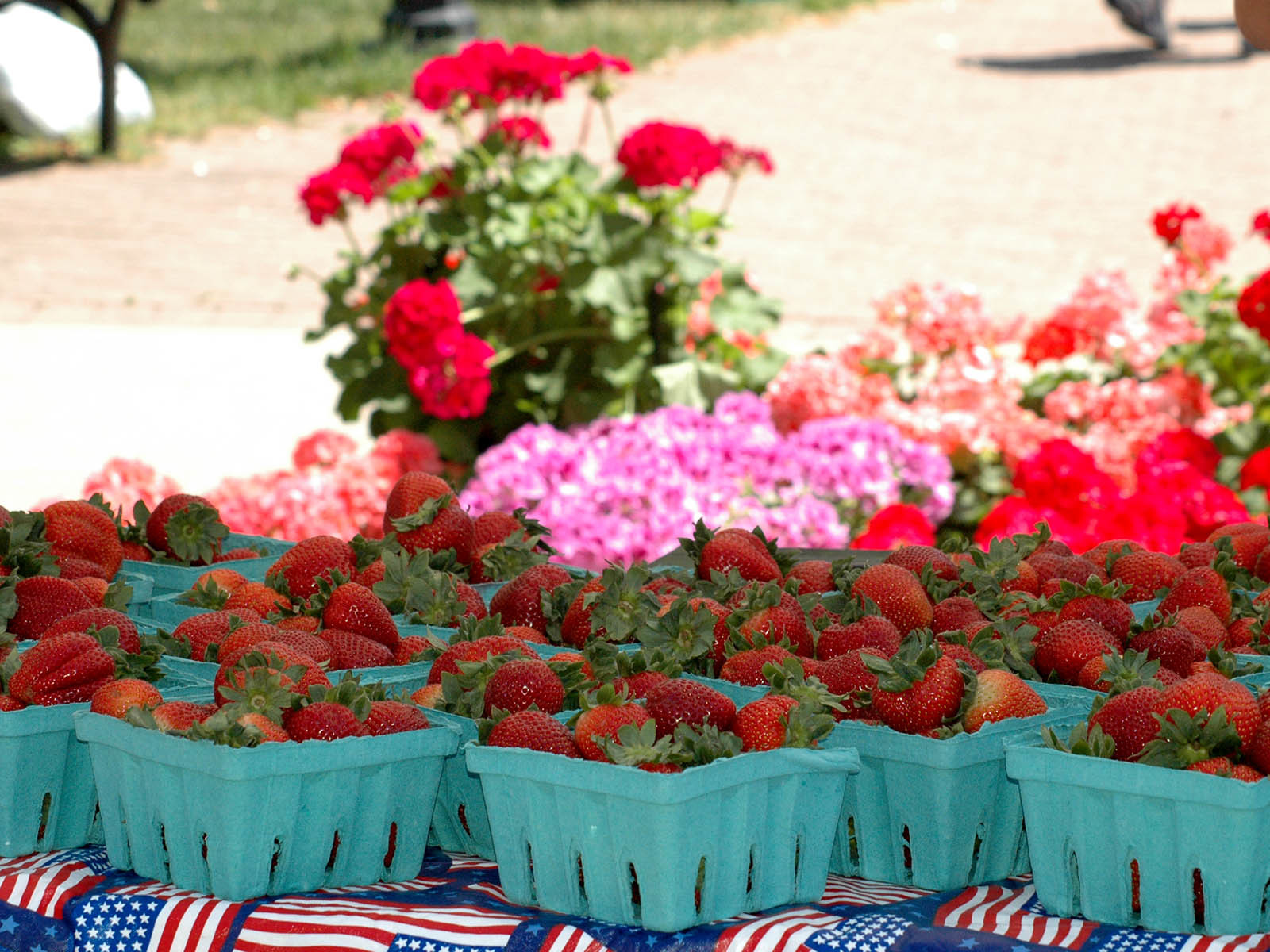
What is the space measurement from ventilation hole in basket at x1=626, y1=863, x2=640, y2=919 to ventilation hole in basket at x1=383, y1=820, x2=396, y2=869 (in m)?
0.31

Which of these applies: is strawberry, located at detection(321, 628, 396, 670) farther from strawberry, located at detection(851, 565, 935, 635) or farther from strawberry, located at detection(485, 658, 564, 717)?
strawberry, located at detection(851, 565, 935, 635)

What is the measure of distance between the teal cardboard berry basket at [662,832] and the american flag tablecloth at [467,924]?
0.08 feet

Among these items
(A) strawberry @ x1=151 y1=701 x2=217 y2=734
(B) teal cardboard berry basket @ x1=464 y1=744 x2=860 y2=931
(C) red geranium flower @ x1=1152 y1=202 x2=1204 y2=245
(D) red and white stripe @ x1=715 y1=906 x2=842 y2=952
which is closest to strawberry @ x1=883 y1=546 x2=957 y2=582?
(B) teal cardboard berry basket @ x1=464 y1=744 x2=860 y2=931

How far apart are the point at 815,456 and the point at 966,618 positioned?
2307mm

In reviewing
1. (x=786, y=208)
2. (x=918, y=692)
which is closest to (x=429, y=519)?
(x=918, y=692)

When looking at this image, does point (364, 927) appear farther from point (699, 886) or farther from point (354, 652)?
point (354, 652)

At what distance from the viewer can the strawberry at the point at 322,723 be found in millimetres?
1850

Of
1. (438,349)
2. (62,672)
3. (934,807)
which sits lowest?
(934,807)

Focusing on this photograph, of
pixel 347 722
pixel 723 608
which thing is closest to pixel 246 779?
pixel 347 722

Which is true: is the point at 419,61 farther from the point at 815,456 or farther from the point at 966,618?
the point at 966,618

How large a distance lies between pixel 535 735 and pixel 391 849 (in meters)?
0.26

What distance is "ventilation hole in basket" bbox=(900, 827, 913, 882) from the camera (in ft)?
6.27

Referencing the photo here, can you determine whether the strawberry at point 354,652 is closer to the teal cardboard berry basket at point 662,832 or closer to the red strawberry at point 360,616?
the red strawberry at point 360,616

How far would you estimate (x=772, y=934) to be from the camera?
1.72m
